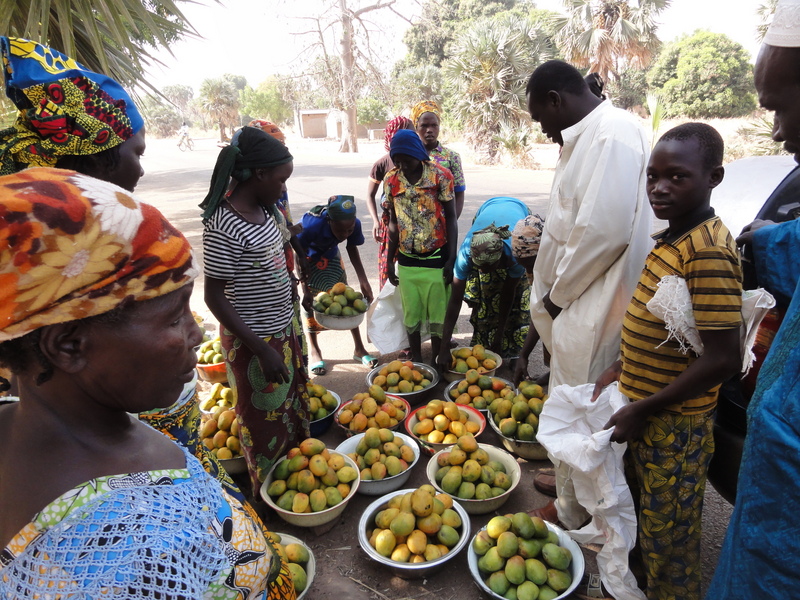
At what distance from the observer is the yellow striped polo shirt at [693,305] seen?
1.65 metres

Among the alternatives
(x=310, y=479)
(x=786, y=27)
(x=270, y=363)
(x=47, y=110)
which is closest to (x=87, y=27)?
(x=47, y=110)

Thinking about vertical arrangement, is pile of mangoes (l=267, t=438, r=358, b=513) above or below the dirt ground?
above

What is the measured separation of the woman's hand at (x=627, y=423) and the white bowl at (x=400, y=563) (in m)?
1.00

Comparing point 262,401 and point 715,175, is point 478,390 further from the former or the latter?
point 715,175

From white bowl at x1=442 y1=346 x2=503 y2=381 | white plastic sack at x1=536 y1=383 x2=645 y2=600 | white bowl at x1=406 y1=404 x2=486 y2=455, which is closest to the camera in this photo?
white plastic sack at x1=536 y1=383 x2=645 y2=600

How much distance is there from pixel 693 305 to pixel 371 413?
2.31 m

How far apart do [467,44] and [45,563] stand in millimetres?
19884

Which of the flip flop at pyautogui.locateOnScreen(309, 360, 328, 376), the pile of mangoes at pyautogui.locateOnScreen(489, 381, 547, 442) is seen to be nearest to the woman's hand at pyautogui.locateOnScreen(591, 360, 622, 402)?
the pile of mangoes at pyautogui.locateOnScreen(489, 381, 547, 442)

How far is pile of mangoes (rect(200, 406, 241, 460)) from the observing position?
10.4 feet

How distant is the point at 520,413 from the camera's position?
3.33 meters

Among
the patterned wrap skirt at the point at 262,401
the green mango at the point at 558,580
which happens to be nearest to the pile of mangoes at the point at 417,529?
the green mango at the point at 558,580

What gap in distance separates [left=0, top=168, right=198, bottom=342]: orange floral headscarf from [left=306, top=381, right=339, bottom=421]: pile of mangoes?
111 inches

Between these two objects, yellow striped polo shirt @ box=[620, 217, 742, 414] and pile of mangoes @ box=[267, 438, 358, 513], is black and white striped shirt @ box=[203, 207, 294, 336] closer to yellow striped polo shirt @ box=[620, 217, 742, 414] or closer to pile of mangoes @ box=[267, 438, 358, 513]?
pile of mangoes @ box=[267, 438, 358, 513]

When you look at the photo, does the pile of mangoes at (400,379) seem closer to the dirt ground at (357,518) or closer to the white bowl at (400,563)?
the dirt ground at (357,518)
